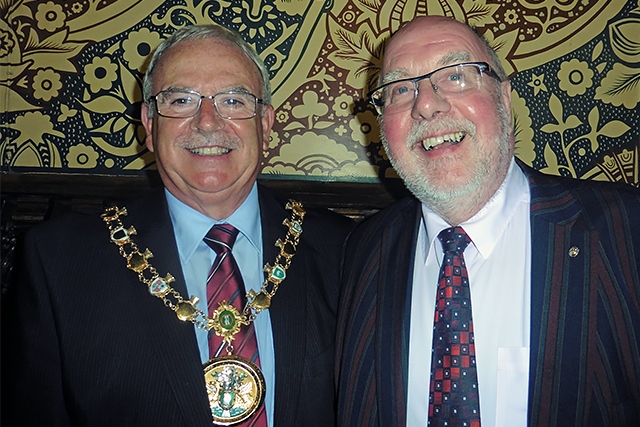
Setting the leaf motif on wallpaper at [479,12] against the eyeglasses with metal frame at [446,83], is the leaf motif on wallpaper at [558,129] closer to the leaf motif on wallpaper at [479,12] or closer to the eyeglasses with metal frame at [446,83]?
the leaf motif on wallpaper at [479,12]

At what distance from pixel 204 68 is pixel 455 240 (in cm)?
75

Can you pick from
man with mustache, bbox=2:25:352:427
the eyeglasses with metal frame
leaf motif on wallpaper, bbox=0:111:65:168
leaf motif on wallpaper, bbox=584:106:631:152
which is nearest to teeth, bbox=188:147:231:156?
man with mustache, bbox=2:25:352:427

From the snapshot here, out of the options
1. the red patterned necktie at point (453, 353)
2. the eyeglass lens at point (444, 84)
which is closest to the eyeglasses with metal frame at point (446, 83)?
the eyeglass lens at point (444, 84)

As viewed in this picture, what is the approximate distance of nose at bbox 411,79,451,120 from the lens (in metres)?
1.41

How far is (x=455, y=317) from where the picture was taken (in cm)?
135

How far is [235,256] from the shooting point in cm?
159

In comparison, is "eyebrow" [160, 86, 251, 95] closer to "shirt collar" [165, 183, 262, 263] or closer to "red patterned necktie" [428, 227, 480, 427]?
"shirt collar" [165, 183, 262, 263]

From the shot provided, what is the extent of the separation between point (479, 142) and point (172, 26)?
1.22 m

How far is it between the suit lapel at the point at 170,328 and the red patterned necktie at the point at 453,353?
1.66 feet

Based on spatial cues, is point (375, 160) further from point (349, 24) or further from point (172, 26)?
point (172, 26)

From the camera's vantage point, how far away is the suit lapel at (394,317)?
139 centimetres

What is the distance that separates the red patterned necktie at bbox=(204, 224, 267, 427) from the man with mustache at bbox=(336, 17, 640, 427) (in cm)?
22

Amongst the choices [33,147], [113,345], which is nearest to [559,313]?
[113,345]

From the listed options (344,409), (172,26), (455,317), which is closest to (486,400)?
(455,317)
